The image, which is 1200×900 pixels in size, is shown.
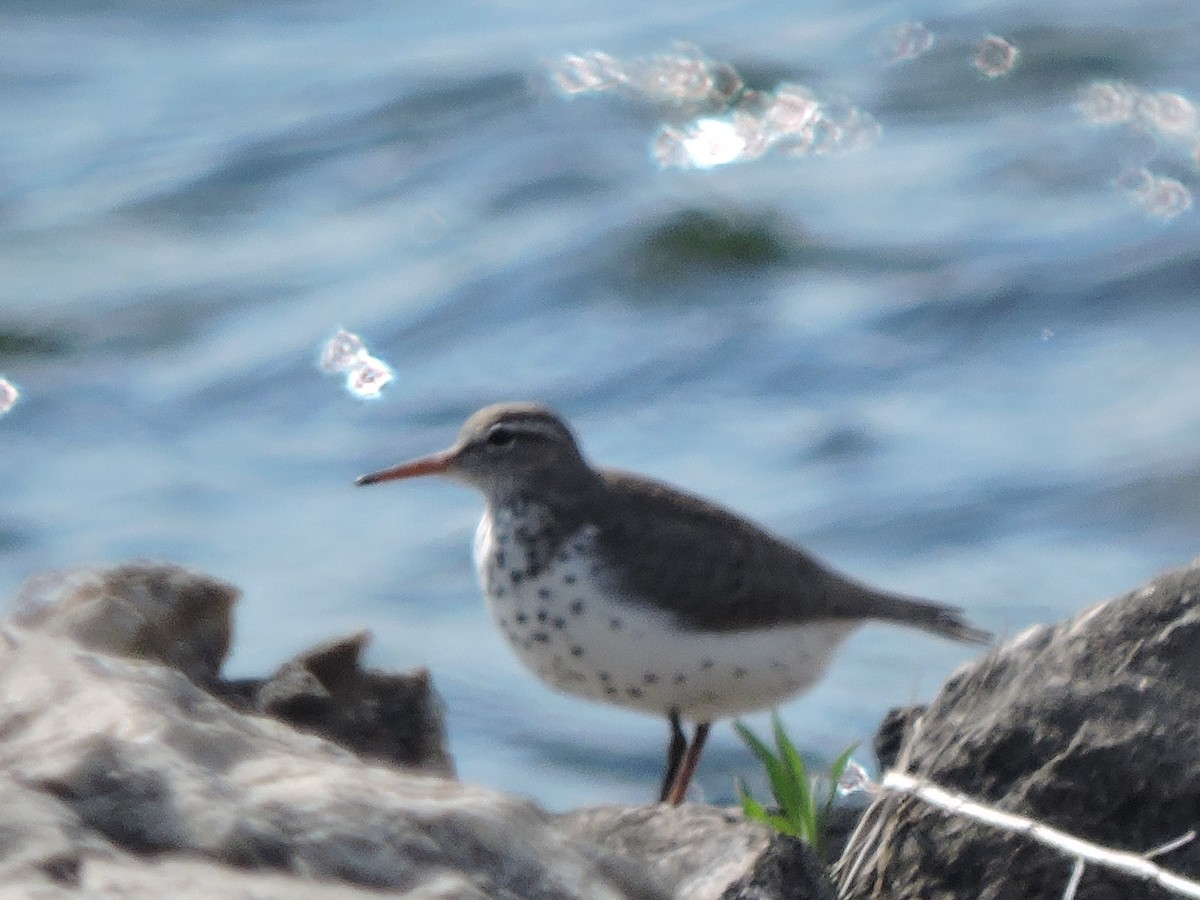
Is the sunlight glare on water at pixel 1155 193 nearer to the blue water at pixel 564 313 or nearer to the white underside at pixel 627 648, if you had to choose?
the blue water at pixel 564 313

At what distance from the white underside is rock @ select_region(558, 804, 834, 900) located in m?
1.89

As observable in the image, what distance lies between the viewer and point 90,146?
17.4 m

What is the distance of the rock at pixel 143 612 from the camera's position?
574cm

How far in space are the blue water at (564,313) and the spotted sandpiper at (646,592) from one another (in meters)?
2.68

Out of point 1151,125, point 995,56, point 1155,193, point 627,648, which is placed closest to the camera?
point 627,648

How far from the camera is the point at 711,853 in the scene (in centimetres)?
431

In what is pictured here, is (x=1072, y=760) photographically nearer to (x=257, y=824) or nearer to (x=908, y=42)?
(x=257, y=824)

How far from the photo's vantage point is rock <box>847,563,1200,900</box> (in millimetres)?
4531

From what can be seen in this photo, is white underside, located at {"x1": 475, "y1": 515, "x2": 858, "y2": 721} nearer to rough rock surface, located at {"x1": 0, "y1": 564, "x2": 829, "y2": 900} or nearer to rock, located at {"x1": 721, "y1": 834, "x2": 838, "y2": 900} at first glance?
rough rock surface, located at {"x1": 0, "y1": 564, "x2": 829, "y2": 900}

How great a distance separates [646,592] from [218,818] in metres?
3.10

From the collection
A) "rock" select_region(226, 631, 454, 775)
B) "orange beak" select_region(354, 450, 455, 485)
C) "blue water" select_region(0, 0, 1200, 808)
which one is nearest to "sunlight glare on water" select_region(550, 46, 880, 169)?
"blue water" select_region(0, 0, 1200, 808)

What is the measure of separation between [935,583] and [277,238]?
6.50m

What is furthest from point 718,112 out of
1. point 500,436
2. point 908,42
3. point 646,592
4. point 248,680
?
point 248,680

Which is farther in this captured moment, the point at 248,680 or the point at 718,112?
the point at 718,112
